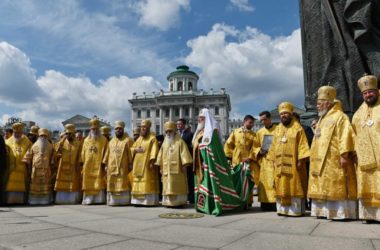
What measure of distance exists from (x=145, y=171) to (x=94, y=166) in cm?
143

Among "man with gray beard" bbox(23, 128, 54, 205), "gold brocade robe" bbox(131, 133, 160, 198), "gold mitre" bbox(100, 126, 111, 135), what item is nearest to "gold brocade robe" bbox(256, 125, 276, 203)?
"gold brocade robe" bbox(131, 133, 160, 198)

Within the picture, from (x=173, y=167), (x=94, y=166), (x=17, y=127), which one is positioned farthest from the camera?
(x=17, y=127)

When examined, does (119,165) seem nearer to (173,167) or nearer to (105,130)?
(173,167)

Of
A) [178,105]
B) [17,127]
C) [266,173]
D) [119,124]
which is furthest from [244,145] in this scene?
[178,105]

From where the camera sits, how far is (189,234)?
3.58 m

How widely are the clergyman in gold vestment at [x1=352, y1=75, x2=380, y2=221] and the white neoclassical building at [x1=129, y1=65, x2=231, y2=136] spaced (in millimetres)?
73167

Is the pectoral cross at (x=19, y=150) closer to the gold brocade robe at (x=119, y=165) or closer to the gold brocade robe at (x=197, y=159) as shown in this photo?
the gold brocade robe at (x=119, y=165)

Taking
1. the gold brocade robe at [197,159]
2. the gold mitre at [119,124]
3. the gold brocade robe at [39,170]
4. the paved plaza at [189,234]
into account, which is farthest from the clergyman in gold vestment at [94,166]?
the paved plaza at [189,234]

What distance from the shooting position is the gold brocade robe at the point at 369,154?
4102mm

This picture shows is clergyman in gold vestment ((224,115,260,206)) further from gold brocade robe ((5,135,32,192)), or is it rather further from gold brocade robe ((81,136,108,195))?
gold brocade robe ((5,135,32,192))

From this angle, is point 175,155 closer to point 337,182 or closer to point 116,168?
point 116,168

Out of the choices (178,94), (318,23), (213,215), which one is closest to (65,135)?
(213,215)

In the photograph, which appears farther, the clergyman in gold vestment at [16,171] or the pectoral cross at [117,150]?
the clergyman in gold vestment at [16,171]

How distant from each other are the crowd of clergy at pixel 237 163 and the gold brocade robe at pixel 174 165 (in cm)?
2
